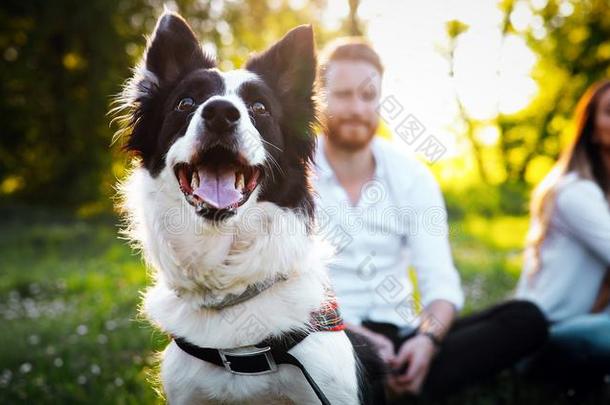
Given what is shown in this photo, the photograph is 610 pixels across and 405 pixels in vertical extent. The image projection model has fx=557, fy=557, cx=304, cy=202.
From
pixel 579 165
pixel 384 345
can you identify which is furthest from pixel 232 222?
pixel 579 165

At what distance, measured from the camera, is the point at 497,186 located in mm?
15641

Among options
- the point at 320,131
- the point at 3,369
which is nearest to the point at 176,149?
the point at 320,131

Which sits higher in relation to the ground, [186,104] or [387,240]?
[186,104]

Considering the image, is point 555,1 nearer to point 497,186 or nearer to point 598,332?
point 497,186

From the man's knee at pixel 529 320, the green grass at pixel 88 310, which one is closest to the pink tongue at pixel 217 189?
the green grass at pixel 88 310

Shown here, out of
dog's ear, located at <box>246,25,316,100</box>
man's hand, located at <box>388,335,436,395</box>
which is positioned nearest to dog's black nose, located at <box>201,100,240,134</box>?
dog's ear, located at <box>246,25,316,100</box>

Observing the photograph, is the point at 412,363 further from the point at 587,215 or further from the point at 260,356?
the point at 587,215

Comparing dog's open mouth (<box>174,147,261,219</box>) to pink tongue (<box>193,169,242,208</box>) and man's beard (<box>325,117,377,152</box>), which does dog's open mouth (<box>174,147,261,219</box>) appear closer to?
pink tongue (<box>193,169,242,208</box>)

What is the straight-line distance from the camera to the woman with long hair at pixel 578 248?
343 cm

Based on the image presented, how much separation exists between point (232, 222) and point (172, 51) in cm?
85

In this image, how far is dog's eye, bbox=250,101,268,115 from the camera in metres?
2.34

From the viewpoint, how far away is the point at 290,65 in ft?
8.19

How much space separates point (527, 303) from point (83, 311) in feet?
13.7

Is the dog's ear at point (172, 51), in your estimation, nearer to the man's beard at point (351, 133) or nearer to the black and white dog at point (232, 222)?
the black and white dog at point (232, 222)
